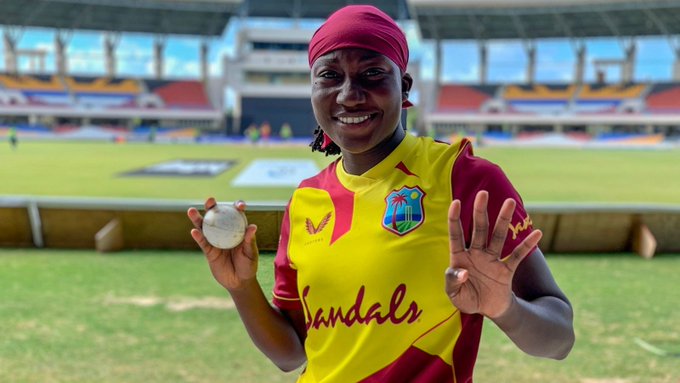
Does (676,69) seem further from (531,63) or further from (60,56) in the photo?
(60,56)

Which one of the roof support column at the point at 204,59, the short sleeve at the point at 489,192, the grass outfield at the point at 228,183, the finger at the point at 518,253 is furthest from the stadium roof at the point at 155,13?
the finger at the point at 518,253

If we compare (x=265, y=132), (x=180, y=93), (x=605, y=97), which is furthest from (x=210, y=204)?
(x=180, y=93)

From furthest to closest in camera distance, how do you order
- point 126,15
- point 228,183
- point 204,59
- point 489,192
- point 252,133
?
point 204,59
point 126,15
point 252,133
point 228,183
point 489,192

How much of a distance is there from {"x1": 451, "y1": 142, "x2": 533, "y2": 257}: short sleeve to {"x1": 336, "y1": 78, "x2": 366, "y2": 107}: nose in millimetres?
265

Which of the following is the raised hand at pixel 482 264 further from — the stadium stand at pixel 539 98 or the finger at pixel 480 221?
the stadium stand at pixel 539 98

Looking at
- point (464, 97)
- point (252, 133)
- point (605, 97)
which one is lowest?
point (252, 133)

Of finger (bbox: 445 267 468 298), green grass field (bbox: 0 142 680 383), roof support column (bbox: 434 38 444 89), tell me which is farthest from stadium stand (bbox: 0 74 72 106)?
finger (bbox: 445 267 468 298)

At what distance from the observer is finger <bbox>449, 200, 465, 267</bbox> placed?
105 centimetres

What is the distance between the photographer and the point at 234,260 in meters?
1.39

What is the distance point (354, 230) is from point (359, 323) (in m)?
0.21

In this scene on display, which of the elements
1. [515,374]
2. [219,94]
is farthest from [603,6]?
[515,374]

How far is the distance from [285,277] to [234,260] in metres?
0.15

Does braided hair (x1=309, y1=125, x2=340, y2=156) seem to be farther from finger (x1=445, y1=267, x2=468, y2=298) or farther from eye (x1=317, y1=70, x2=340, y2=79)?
finger (x1=445, y1=267, x2=468, y2=298)

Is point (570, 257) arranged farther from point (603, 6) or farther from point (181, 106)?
point (181, 106)
